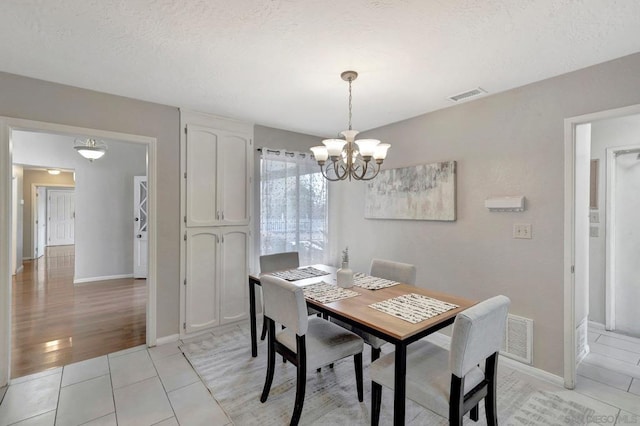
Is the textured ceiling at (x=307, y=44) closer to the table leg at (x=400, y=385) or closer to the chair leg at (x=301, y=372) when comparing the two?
the table leg at (x=400, y=385)

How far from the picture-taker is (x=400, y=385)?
142 cm

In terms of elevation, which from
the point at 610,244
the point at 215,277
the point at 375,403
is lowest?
the point at 375,403

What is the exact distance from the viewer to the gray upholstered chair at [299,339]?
1789 millimetres

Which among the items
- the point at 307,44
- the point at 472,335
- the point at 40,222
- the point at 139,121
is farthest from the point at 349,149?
the point at 40,222

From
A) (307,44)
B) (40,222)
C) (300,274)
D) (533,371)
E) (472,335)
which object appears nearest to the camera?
(472,335)

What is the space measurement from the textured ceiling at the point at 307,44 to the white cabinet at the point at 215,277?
148cm

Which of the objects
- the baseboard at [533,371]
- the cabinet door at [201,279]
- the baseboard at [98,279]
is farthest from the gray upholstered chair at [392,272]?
the baseboard at [98,279]

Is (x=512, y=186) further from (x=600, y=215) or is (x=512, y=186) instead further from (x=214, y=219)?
(x=214, y=219)

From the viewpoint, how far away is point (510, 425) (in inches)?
71.1

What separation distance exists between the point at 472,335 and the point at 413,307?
0.51 m

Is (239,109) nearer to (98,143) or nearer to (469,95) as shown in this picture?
(469,95)

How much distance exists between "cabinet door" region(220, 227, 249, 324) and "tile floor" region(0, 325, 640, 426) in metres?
0.72

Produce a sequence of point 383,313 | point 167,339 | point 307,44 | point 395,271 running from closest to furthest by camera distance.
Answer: point 383,313 < point 307,44 < point 395,271 < point 167,339

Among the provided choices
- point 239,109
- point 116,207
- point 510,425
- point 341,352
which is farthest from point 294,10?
point 116,207
